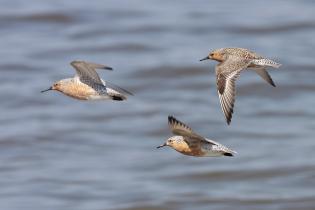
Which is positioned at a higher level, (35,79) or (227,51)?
(35,79)

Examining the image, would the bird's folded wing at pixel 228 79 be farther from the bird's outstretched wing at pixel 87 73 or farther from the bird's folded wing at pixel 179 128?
the bird's outstretched wing at pixel 87 73

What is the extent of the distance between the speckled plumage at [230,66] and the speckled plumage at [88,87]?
661 millimetres

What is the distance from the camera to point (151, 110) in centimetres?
1886

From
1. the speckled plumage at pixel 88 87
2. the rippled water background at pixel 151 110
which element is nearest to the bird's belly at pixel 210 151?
the speckled plumage at pixel 88 87

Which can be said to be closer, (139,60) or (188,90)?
(188,90)

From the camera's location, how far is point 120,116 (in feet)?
61.5

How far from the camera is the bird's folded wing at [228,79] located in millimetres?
7988

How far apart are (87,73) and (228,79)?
39.1 inches

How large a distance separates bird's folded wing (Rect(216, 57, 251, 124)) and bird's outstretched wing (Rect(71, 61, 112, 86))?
2.75 ft

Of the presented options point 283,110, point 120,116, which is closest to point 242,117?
point 283,110

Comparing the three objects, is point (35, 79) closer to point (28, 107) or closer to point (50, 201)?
point (28, 107)

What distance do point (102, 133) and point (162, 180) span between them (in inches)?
91.0

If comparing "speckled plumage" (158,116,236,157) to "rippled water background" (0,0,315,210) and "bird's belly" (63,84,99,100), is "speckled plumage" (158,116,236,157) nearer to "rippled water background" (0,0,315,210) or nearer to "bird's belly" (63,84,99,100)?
"bird's belly" (63,84,99,100)

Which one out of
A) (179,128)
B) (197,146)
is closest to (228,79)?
(197,146)
